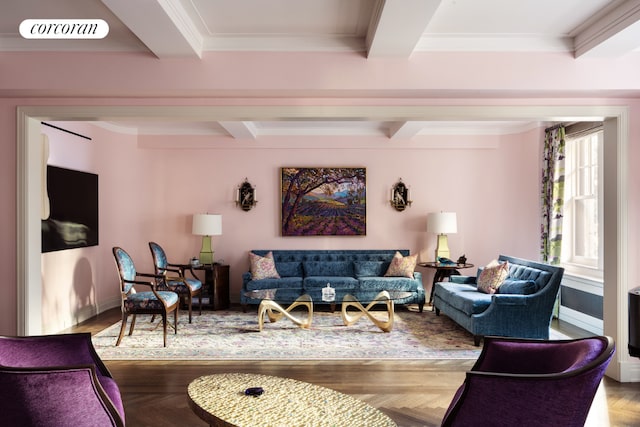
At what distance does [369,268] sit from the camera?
7.07 metres

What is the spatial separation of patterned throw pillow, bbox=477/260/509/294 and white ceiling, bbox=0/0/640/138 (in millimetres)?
2623

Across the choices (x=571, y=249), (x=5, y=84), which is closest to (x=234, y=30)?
(x=5, y=84)

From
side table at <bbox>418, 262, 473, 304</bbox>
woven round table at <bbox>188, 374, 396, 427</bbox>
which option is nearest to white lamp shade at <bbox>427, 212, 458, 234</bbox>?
side table at <bbox>418, 262, 473, 304</bbox>

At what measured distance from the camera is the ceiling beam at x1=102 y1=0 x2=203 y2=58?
9.32 ft

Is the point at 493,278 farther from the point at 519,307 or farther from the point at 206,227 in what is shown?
the point at 206,227

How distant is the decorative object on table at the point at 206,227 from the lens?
6.87m

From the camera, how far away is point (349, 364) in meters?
4.36

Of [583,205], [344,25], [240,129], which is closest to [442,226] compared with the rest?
[583,205]

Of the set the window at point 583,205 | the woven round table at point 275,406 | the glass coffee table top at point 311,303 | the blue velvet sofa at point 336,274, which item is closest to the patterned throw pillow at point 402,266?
the blue velvet sofa at point 336,274

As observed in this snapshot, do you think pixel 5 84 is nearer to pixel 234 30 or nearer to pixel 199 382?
pixel 234 30

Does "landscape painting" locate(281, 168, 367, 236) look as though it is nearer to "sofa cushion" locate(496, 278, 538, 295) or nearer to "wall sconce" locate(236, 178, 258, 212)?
"wall sconce" locate(236, 178, 258, 212)

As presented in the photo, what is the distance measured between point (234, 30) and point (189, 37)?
38 centimetres

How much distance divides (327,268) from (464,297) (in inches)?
96.5

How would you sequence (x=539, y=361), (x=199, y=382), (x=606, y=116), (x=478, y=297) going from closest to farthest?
(x=539, y=361) → (x=199, y=382) → (x=606, y=116) → (x=478, y=297)
